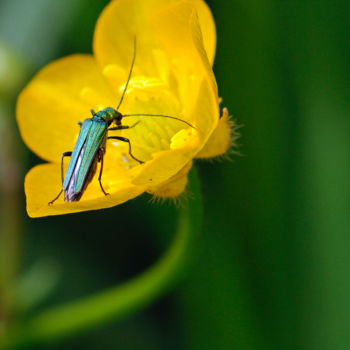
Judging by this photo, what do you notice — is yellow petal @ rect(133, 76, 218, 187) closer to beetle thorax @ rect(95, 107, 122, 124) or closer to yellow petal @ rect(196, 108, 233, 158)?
yellow petal @ rect(196, 108, 233, 158)

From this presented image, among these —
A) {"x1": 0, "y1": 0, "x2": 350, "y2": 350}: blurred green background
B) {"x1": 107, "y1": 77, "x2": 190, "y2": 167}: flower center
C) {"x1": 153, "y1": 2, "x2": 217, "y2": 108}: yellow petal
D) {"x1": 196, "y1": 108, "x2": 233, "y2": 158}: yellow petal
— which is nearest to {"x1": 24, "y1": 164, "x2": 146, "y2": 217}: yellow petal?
{"x1": 107, "y1": 77, "x2": 190, "y2": 167}: flower center

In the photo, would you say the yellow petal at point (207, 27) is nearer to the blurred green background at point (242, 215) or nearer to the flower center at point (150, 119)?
the flower center at point (150, 119)

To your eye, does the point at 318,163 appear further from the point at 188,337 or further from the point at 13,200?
the point at 13,200

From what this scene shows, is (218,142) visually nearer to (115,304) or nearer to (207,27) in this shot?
(207,27)

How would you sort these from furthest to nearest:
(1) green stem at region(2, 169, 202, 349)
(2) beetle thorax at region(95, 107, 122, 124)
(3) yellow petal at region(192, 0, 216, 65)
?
(2) beetle thorax at region(95, 107, 122, 124), (1) green stem at region(2, 169, 202, 349), (3) yellow petal at region(192, 0, 216, 65)

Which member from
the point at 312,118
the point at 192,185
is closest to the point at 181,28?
the point at 192,185

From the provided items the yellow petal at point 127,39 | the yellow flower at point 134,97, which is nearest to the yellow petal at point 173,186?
the yellow flower at point 134,97

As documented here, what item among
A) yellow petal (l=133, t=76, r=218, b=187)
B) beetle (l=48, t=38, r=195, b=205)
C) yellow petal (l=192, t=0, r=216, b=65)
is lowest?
beetle (l=48, t=38, r=195, b=205)
